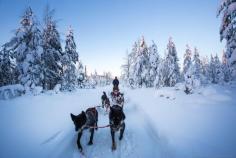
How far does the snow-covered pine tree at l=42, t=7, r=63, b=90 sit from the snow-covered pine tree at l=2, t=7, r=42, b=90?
3.67 meters

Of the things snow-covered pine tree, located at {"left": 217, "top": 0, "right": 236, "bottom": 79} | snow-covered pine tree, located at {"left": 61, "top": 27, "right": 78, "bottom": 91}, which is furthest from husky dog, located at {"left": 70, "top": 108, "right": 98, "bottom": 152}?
snow-covered pine tree, located at {"left": 61, "top": 27, "right": 78, "bottom": 91}

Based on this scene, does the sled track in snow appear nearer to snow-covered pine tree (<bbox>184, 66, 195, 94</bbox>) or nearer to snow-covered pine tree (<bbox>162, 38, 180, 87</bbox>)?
snow-covered pine tree (<bbox>184, 66, 195, 94</bbox>)

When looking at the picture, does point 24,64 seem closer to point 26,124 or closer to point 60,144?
point 26,124

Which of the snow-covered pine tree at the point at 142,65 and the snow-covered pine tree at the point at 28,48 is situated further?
the snow-covered pine tree at the point at 142,65

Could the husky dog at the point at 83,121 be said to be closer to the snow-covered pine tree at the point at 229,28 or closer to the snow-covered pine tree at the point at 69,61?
the snow-covered pine tree at the point at 229,28

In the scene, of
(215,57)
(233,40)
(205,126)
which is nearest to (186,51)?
(215,57)

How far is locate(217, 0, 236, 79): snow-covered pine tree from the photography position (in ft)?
46.3

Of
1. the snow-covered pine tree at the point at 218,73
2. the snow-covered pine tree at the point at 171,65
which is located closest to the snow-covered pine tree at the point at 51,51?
the snow-covered pine tree at the point at 171,65

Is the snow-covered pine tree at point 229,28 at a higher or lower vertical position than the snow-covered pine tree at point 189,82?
higher

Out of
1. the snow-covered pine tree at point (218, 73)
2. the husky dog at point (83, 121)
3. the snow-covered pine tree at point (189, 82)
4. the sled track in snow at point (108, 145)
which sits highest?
the snow-covered pine tree at point (218, 73)

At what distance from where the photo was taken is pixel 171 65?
49312 millimetres

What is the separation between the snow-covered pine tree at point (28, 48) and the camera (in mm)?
20797

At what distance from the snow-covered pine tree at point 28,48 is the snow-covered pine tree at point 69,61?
36.8 ft

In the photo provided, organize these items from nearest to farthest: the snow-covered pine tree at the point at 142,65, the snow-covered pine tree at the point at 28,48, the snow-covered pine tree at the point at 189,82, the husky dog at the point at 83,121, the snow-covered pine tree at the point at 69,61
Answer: the husky dog at the point at 83,121, the snow-covered pine tree at the point at 28,48, the snow-covered pine tree at the point at 189,82, the snow-covered pine tree at the point at 69,61, the snow-covered pine tree at the point at 142,65
